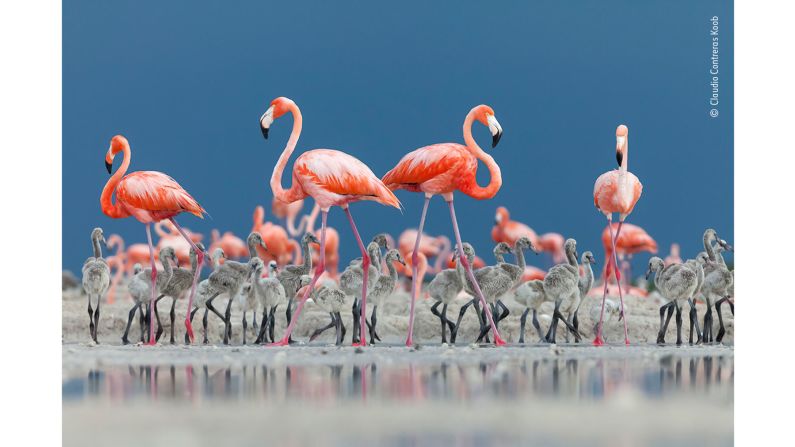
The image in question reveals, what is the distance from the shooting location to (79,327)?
10.4 metres

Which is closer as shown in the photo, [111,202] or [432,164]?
[432,164]

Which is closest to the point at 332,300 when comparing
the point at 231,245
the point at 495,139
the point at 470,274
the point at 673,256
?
the point at 470,274

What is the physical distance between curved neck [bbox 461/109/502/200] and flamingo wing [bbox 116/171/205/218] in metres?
2.34

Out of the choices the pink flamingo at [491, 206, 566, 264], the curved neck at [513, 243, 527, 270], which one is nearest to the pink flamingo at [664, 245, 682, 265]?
the pink flamingo at [491, 206, 566, 264]

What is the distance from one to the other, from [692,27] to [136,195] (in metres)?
4.88

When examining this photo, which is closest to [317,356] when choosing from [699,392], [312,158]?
[312,158]

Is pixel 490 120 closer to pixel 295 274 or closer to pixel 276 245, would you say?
pixel 295 274

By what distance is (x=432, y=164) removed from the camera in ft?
29.6

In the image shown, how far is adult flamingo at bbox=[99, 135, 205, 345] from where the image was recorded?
936 cm

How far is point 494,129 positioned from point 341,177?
1341mm

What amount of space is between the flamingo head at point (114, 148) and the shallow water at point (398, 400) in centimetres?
244

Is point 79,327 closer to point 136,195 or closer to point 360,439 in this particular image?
point 136,195

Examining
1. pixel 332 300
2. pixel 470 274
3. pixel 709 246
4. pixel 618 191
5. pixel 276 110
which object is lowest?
pixel 332 300

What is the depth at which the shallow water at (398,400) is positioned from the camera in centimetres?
545
